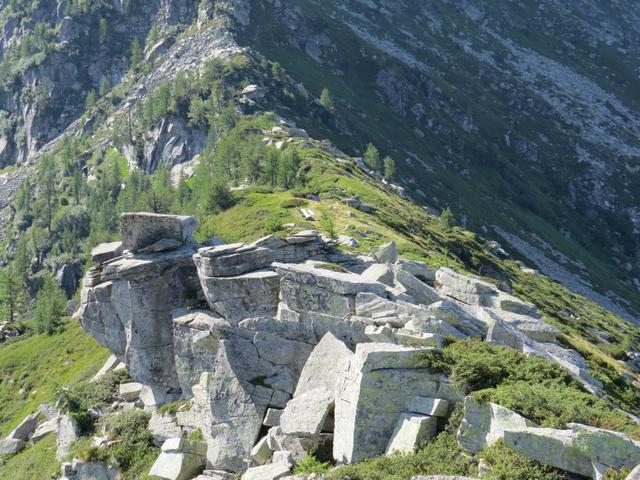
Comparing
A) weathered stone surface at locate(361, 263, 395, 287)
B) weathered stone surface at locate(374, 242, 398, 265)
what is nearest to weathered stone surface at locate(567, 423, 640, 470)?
weathered stone surface at locate(361, 263, 395, 287)

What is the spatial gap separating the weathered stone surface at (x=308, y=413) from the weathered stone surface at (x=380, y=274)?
34.7ft

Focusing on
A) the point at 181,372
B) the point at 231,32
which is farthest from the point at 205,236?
the point at 231,32

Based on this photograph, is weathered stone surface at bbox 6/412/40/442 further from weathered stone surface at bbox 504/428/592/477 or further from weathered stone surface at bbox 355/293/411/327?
weathered stone surface at bbox 504/428/592/477

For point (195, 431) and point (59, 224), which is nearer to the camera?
point (195, 431)

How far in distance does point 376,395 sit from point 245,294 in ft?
43.3

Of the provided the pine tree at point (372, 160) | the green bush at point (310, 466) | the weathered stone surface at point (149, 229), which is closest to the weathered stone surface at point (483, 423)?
the green bush at point (310, 466)

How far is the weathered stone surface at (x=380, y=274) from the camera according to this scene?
37.4 meters

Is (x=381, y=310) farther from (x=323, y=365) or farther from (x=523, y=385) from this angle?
(x=523, y=385)

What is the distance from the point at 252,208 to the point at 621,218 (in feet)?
458

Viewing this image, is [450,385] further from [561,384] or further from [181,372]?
[181,372]

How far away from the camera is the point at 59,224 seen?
547 feet

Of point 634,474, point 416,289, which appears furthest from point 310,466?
point 416,289

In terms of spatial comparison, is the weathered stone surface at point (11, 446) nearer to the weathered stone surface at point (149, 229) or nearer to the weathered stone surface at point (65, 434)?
the weathered stone surface at point (65, 434)

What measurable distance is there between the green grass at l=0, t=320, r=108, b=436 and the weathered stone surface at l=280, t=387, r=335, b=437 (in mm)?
34381
